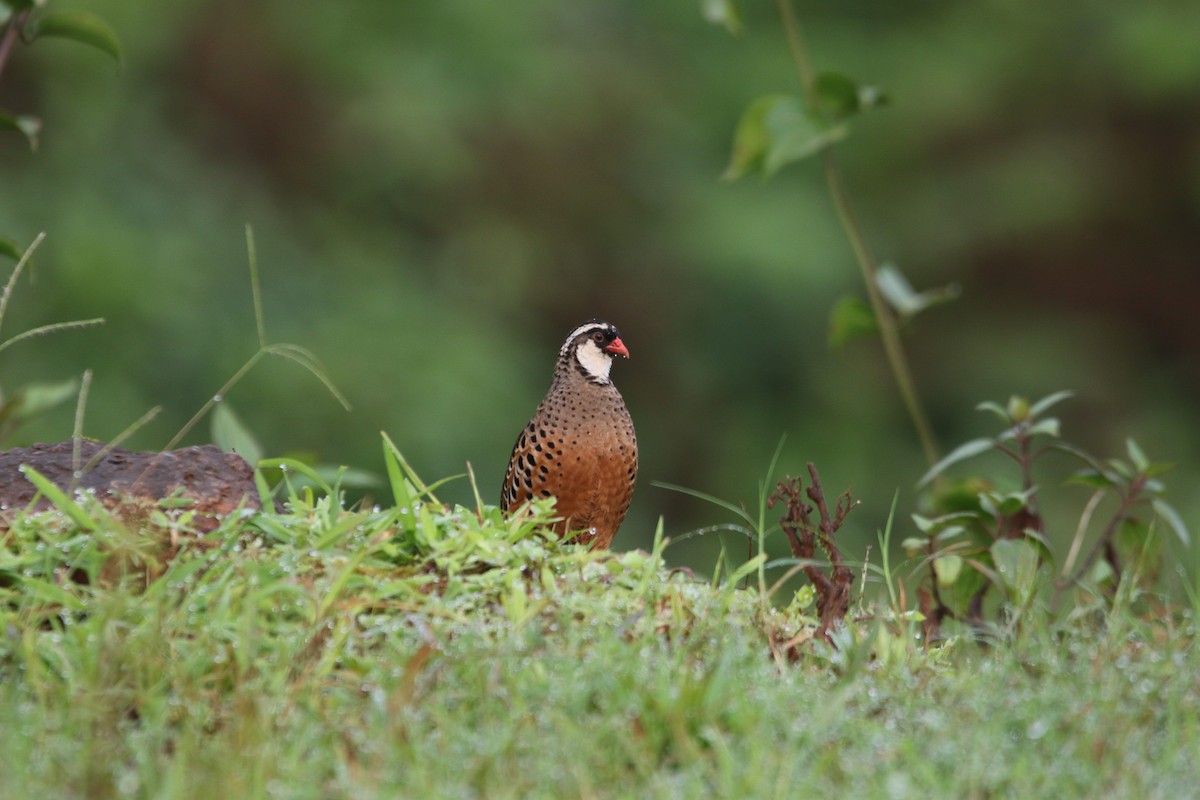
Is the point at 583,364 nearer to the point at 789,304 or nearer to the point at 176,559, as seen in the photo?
the point at 176,559

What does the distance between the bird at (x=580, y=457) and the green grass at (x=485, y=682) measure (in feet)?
1.52

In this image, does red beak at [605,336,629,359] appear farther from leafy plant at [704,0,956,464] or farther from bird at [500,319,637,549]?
leafy plant at [704,0,956,464]

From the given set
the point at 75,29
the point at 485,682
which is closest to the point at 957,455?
the point at 485,682

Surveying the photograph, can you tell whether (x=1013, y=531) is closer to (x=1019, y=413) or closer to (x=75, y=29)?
(x=1019, y=413)

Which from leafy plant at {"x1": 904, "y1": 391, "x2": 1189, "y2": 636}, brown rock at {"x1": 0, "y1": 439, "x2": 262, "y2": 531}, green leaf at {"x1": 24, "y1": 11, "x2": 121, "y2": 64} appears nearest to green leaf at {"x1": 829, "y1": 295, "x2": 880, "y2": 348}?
leafy plant at {"x1": 904, "y1": 391, "x2": 1189, "y2": 636}

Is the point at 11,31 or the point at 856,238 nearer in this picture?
the point at 11,31

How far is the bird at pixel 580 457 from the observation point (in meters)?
3.48

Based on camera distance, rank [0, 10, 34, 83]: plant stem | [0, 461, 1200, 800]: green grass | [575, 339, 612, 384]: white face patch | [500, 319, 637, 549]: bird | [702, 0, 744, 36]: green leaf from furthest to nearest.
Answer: [575, 339, 612, 384]: white face patch → [500, 319, 637, 549]: bird → [0, 10, 34, 83]: plant stem → [702, 0, 744, 36]: green leaf → [0, 461, 1200, 800]: green grass

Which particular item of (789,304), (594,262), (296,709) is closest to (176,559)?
(296,709)

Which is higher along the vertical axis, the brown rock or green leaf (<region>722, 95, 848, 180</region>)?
green leaf (<region>722, 95, 848, 180</region>)

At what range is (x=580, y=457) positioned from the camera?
3471mm

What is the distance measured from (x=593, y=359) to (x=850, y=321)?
69 cm

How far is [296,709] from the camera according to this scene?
238 cm

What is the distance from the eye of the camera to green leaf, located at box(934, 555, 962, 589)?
3172 millimetres
